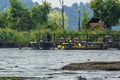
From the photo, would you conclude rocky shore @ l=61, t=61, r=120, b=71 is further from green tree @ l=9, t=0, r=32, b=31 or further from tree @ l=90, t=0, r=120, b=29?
green tree @ l=9, t=0, r=32, b=31

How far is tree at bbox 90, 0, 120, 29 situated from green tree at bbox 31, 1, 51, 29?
56.1 ft

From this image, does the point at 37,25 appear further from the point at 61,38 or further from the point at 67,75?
the point at 67,75

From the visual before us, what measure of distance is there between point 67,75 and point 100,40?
65094mm

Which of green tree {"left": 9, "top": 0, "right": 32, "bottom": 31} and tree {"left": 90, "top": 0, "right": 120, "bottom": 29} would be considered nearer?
tree {"left": 90, "top": 0, "right": 120, "bottom": 29}

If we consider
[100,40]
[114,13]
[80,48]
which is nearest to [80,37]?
[100,40]

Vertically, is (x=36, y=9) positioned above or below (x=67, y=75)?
above

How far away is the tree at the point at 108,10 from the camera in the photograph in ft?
375

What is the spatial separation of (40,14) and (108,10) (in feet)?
68.9

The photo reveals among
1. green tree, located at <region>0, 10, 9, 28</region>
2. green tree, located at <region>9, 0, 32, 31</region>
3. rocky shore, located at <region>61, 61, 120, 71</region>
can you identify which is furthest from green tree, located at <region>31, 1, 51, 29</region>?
rocky shore, located at <region>61, 61, 120, 71</region>

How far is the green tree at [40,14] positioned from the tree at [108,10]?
674 inches

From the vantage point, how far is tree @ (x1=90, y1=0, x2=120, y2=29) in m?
114

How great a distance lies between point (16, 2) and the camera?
126m

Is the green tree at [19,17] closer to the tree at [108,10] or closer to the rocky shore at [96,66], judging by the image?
the tree at [108,10]

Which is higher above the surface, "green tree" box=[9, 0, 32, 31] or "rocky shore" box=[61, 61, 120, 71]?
"green tree" box=[9, 0, 32, 31]
